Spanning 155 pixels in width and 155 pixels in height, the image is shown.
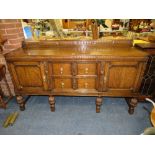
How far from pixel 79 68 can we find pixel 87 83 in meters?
0.24

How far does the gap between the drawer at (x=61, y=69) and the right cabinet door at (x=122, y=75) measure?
0.45 m

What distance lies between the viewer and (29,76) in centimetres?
167

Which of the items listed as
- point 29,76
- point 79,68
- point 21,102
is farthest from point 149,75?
point 21,102

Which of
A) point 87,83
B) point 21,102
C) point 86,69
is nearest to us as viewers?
point 86,69

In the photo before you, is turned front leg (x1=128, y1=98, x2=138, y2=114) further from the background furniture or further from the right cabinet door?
the background furniture

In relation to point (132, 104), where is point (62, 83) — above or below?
above

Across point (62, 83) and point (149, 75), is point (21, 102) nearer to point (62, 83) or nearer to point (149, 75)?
point (62, 83)

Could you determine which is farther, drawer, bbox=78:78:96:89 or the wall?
the wall

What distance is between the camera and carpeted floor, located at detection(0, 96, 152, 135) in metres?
1.66

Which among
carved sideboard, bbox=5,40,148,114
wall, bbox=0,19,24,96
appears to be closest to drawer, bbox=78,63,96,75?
carved sideboard, bbox=5,40,148,114

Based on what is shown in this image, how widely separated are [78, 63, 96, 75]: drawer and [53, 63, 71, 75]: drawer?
14 cm

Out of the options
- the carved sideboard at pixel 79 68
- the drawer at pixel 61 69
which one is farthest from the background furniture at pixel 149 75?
the drawer at pixel 61 69

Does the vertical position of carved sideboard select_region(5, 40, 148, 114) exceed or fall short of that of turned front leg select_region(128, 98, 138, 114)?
it exceeds it
